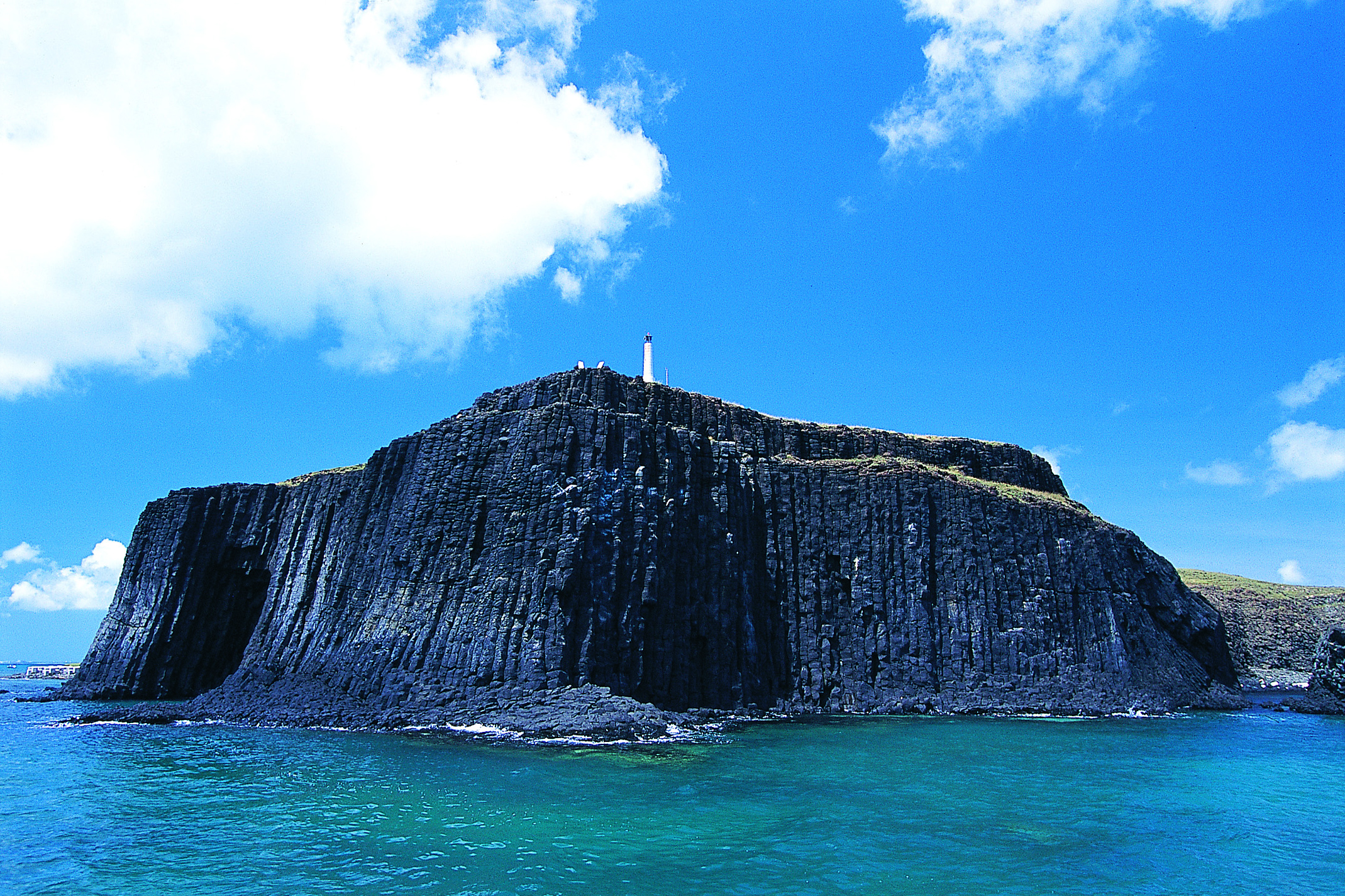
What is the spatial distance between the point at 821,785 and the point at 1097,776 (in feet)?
33.7

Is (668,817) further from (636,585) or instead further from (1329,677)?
(1329,677)

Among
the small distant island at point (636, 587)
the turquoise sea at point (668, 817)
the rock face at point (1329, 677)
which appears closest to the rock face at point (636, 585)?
the small distant island at point (636, 587)

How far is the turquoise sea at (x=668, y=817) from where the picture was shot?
54.0ft

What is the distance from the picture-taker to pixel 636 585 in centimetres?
4334

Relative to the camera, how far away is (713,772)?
2677 centimetres

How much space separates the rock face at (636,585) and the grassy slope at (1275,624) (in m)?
24.2

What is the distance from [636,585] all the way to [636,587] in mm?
146

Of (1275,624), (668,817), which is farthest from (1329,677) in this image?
(668,817)

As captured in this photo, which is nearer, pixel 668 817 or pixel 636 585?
pixel 668 817

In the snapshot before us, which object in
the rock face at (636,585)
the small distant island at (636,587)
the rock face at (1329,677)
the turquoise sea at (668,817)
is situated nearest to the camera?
the turquoise sea at (668,817)

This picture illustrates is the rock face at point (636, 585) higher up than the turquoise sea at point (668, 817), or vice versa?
the rock face at point (636, 585)

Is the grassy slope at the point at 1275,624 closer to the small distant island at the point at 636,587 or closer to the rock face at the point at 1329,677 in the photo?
the rock face at the point at 1329,677

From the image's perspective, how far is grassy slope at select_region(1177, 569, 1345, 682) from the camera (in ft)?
261

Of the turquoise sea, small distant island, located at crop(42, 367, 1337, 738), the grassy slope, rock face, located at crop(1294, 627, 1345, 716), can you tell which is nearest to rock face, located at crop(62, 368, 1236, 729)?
small distant island, located at crop(42, 367, 1337, 738)
